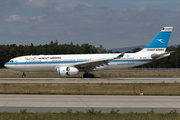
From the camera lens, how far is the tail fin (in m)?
39.8

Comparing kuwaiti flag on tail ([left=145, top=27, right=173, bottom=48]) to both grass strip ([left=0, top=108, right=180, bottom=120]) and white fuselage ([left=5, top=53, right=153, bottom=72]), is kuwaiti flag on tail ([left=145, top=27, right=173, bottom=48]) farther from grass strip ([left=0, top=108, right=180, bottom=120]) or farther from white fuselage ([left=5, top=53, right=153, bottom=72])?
grass strip ([left=0, top=108, right=180, bottom=120])

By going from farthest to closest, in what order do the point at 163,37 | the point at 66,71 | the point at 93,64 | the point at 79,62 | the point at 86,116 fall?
the point at 163,37, the point at 79,62, the point at 93,64, the point at 66,71, the point at 86,116

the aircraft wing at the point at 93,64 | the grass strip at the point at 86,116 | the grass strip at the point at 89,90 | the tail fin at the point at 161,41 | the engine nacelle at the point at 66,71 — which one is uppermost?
the tail fin at the point at 161,41

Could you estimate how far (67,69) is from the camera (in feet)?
115

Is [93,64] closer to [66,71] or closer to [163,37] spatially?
[66,71]

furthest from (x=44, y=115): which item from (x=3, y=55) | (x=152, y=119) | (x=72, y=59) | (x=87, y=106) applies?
(x=3, y=55)

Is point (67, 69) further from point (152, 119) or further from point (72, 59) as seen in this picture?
point (152, 119)

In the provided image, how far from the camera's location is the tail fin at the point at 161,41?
3975 centimetres

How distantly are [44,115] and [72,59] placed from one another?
1111 inches

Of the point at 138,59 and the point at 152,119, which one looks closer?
the point at 152,119

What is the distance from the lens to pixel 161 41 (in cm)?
3984

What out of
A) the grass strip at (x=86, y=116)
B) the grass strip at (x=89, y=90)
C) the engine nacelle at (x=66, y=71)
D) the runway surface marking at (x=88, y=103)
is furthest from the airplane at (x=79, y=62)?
the grass strip at (x=86, y=116)

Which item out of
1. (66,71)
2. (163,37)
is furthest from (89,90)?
A: (163,37)

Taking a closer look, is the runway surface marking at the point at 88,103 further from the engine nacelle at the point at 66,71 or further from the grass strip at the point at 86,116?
the engine nacelle at the point at 66,71
